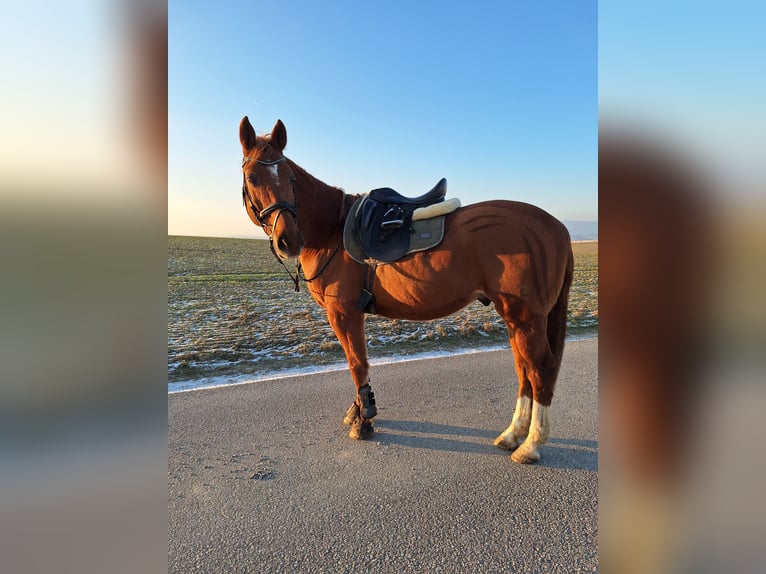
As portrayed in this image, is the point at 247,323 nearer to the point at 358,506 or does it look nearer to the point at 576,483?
the point at 358,506

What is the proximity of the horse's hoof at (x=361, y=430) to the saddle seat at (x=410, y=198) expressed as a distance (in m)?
1.79

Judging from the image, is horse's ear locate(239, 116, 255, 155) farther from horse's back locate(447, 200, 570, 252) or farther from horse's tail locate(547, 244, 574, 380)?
horse's tail locate(547, 244, 574, 380)

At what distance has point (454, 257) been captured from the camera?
2.72m

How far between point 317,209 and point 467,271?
4.27 feet

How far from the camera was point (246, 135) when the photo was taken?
2689 mm

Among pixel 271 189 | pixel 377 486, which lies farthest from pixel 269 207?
pixel 377 486

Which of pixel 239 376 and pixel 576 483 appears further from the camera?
pixel 239 376

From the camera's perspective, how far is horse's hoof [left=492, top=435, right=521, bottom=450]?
9.55 feet
